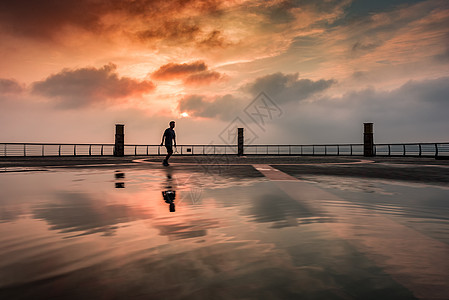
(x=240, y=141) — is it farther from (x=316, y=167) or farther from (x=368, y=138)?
(x=316, y=167)

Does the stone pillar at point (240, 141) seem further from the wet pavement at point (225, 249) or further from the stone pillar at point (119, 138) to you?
the wet pavement at point (225, 249)

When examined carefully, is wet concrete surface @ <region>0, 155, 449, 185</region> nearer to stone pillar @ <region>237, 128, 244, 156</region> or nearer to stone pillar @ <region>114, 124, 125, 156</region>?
stone pillar @ <region>114, 124, 125, 156</region>

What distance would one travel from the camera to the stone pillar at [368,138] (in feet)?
95.8

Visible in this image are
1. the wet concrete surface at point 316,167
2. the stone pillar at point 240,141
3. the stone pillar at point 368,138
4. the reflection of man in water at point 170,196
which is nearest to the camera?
the reflection of man in water at point 170,196

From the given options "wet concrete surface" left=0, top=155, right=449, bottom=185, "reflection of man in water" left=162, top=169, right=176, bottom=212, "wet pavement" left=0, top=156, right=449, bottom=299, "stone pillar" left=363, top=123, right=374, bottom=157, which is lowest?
"wet pavement" left=0, top=156, right=449, bottom=299

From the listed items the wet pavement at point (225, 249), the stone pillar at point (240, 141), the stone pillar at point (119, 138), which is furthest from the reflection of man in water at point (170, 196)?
the stone pillar at point (240, 141)

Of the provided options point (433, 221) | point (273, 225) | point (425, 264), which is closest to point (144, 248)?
point (273, 225)

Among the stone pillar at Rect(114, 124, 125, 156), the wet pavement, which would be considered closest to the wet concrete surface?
the wet pavement

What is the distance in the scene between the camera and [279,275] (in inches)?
86.9

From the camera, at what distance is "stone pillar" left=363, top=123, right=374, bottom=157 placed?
2919cm

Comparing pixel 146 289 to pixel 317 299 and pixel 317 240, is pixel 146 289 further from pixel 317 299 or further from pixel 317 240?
pixel 317 240

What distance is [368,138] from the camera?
29.4 metres

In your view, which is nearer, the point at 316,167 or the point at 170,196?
the point at 170,196

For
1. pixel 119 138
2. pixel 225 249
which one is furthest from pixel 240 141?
pixel 225 249
